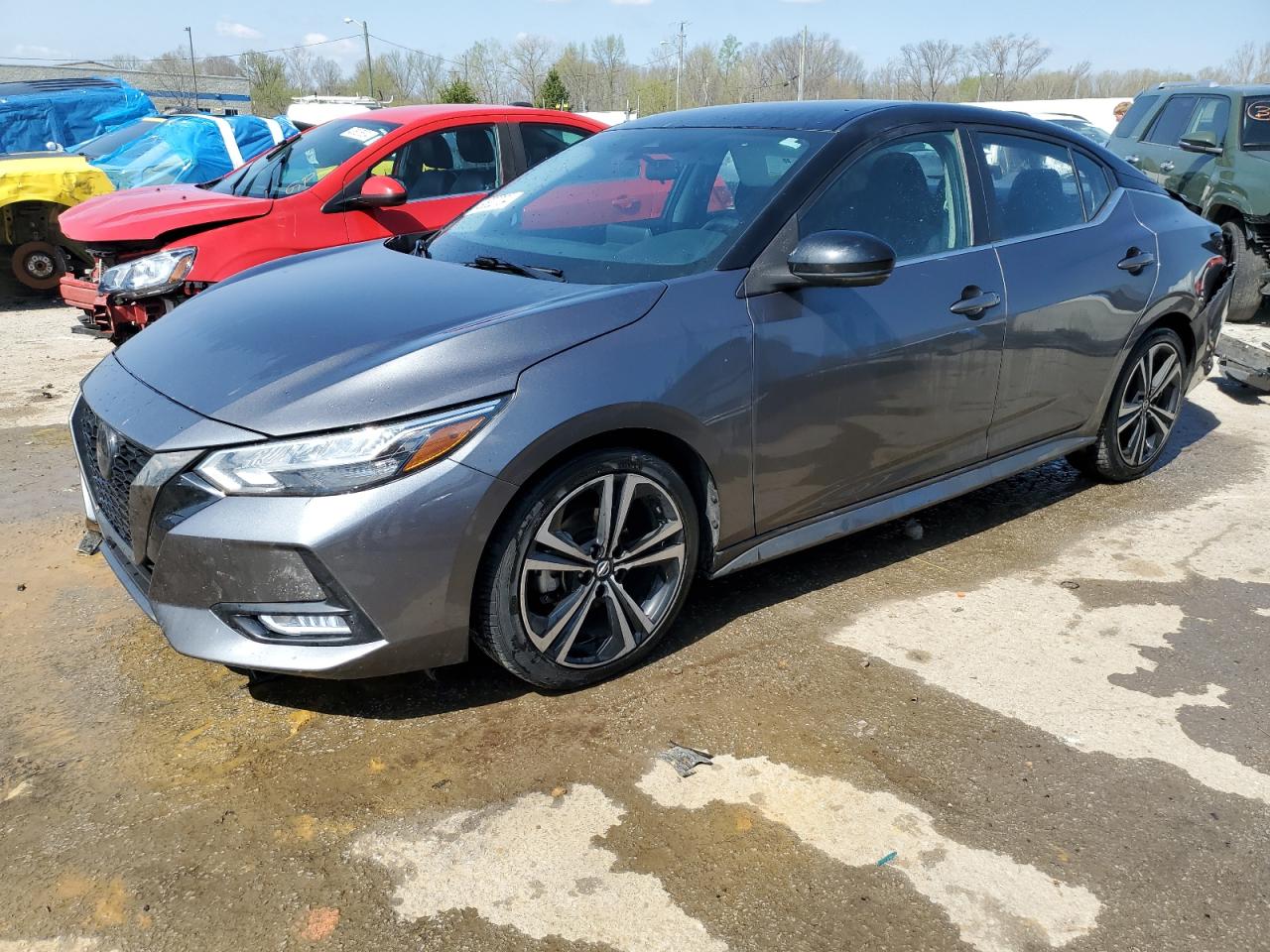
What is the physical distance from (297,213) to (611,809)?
5012mm

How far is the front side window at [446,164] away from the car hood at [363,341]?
3.52 meters

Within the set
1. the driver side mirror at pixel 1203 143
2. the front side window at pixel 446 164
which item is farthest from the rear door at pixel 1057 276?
the driver side mirror at pixel 1203 143

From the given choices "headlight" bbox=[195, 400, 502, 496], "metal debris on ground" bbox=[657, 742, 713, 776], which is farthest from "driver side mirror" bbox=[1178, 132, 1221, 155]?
"headlight" bbox=[195, 400, 502, 496]

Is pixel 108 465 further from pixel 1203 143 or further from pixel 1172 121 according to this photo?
pixel 1172 121

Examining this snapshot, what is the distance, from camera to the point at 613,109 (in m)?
79.7

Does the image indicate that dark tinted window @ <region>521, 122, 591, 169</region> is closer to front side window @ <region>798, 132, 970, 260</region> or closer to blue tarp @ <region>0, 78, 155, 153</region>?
front side window @ <region>798, 132, 970, 260</region>

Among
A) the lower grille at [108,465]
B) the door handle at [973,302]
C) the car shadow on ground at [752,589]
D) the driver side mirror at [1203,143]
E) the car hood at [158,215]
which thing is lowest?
the car shadow on ground at [752,589]

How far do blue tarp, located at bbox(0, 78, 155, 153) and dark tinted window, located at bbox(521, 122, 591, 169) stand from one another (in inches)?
476

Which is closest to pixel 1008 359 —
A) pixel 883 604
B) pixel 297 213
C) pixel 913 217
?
pixel 913 217

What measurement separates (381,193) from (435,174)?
0.68m

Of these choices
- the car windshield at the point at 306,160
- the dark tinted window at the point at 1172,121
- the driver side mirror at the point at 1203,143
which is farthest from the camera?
the dark tinted window at the point at 1172,121

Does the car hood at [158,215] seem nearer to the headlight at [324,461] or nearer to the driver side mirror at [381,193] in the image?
the driver side mirror at [381,193]

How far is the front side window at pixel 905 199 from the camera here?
11.7ft

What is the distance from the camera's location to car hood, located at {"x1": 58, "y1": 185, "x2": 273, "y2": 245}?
6.27 meters
